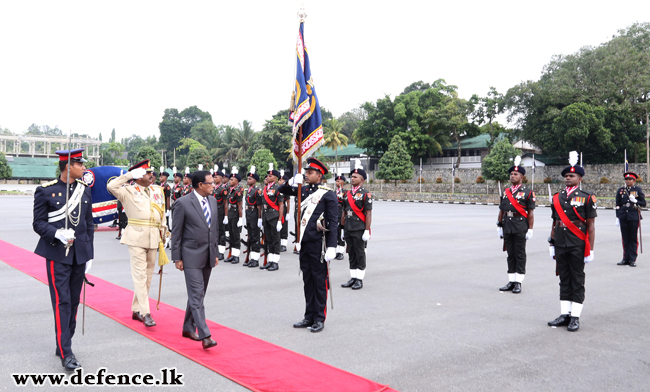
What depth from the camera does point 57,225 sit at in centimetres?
460

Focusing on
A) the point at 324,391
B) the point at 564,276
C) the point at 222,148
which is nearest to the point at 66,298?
the point at 324,391

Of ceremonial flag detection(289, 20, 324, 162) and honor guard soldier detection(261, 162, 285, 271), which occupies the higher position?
ceremonial flag detection(289, 20, 324, 162)

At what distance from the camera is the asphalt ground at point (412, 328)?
14.1ft

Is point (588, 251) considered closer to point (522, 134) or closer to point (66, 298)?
point (66, 298)

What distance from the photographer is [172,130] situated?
377 feet

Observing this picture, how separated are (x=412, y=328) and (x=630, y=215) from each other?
778cm

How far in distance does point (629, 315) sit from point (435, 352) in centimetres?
322

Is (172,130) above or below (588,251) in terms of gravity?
above

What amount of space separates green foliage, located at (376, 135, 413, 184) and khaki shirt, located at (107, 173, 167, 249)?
44.1m

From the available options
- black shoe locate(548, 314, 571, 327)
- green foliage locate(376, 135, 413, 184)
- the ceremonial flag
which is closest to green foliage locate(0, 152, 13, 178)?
green foliage locate(376, 135, 413, 184)

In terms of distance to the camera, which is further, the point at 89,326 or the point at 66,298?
the point at 89,326

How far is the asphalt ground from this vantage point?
4.30 meters

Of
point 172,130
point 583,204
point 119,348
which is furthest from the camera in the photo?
point 172,130

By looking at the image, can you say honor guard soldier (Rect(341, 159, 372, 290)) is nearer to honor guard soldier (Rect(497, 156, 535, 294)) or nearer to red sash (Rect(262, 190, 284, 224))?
red sash (Rect(262, 190, 284, 224))
